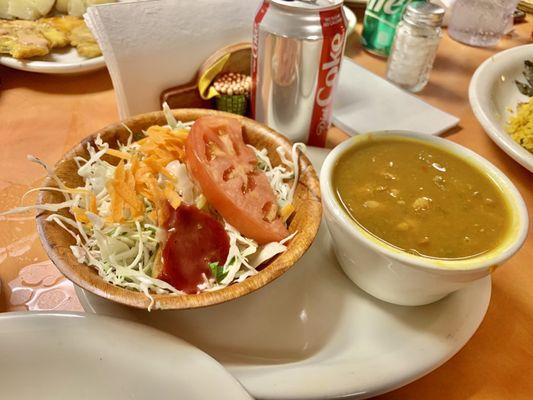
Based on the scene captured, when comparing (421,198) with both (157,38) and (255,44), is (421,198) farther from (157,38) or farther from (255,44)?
(157,38)

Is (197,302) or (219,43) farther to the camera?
(219,43)

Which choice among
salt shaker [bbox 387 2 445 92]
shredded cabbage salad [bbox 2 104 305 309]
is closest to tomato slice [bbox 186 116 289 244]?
shredded cabbage salad [bbox 2 104 305 309]

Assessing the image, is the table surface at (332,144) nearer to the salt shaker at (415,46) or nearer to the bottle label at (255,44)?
the salt shaker at (415,46)

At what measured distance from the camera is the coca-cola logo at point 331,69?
3.31ft

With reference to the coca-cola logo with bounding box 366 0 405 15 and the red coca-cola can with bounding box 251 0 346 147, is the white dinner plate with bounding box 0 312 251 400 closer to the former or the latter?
the red coca-cola can with bounding box 251 0 346 147

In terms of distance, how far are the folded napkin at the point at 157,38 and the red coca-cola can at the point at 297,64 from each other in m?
0.16

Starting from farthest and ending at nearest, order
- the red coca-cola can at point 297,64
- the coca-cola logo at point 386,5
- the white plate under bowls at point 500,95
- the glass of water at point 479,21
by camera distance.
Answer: the glass of water at point 479,21 < the coca-cola logo at point 386,5 < the white plate under bowls at point 500,95 < the red coca-cola can at point 297,64

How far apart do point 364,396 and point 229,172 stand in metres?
0.45

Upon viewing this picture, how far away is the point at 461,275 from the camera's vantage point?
26.9 inches

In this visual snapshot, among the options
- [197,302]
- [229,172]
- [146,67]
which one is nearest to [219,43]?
[146,67]

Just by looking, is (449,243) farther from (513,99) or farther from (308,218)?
(513,99)

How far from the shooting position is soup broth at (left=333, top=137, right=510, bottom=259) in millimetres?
742

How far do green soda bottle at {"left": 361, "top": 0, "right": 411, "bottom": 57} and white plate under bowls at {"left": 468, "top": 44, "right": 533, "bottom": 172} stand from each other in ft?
1.10

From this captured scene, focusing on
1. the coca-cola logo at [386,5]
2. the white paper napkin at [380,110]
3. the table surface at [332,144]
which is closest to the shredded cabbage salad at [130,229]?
the table surface at [332,144]
